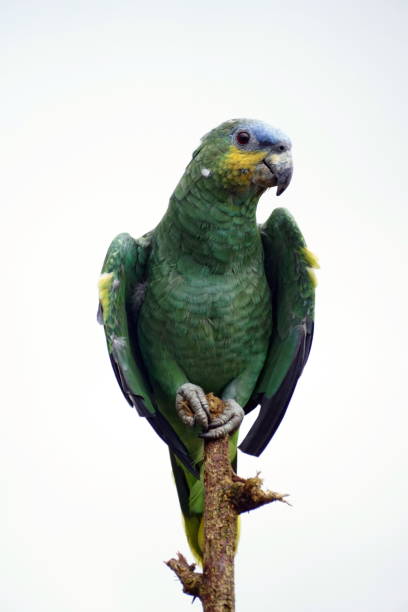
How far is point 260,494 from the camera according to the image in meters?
3.92

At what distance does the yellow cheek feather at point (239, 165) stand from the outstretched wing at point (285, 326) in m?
0.63

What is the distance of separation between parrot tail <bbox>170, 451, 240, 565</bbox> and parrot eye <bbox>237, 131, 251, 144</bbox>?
2.34 meters

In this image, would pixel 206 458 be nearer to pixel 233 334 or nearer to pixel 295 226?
pixel 233 334

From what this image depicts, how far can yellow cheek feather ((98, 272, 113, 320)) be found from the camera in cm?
529

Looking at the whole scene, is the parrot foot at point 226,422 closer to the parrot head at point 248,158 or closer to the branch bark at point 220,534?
the branch bark at point 220,534

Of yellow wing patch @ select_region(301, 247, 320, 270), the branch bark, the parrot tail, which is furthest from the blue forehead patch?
the parrot tail

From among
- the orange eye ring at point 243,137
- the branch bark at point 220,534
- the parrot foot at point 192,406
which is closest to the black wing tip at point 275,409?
the parrot foot at point 192,406

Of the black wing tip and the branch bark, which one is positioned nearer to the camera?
the branch bark

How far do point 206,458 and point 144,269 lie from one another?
1.67 meters

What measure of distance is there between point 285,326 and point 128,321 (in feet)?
3.68

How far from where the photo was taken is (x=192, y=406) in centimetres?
507

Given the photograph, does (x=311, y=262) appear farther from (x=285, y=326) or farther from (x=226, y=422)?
(x=226, y=422)

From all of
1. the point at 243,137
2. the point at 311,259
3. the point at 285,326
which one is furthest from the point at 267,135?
the point at 285,326

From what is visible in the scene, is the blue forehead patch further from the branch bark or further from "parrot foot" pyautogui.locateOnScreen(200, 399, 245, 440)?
the branch bark
